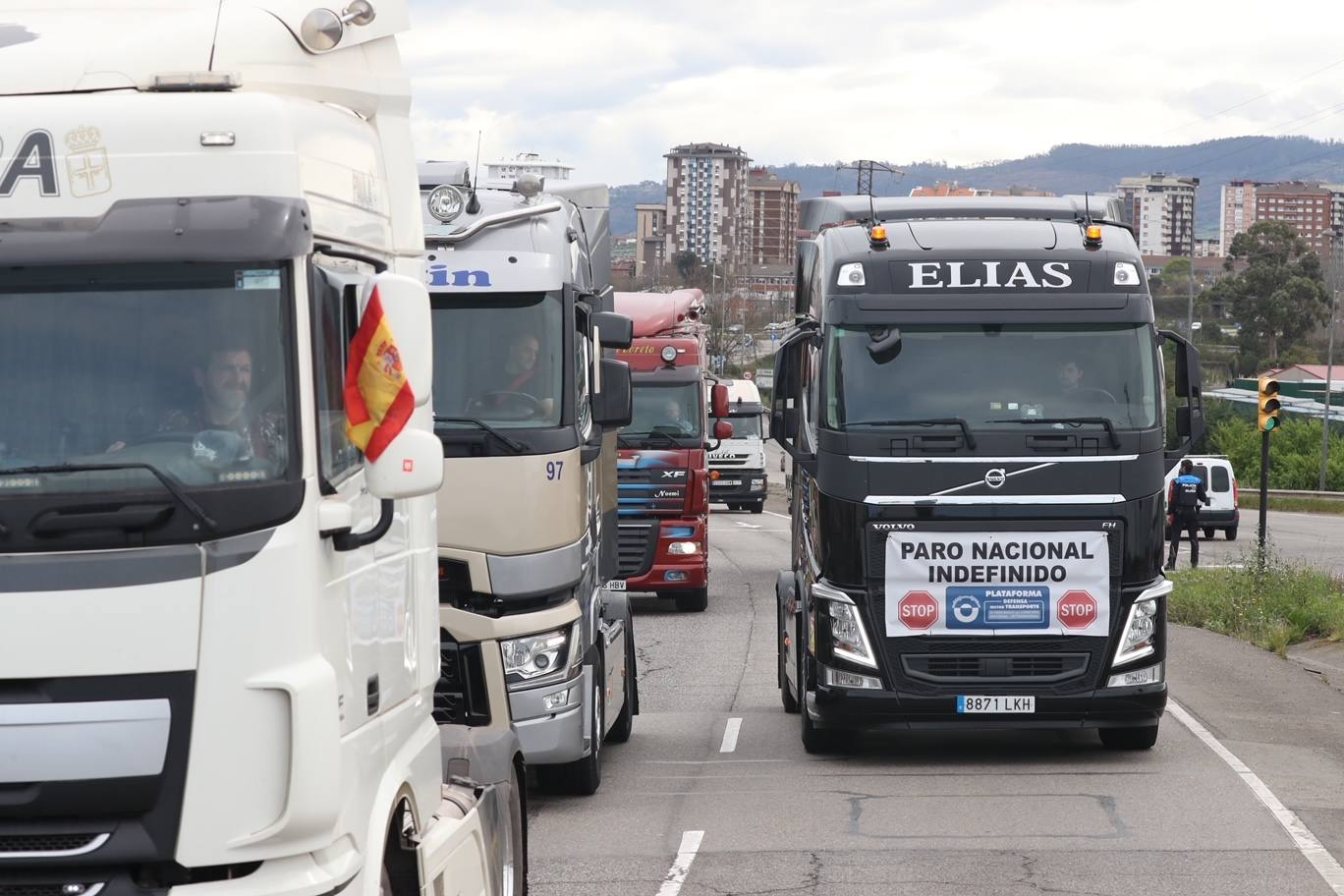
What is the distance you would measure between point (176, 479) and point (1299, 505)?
61.3m

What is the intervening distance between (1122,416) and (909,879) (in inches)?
163

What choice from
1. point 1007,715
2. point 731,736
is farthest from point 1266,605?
point 1007,715

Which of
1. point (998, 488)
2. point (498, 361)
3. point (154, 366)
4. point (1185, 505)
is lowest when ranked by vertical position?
point (1185, 505)

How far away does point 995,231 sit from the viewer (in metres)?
12.5

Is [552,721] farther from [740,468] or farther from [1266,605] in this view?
[740,468]

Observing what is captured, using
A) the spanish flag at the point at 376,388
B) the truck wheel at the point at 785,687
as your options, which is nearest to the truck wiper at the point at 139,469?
the spanish flag at the point at 376,388

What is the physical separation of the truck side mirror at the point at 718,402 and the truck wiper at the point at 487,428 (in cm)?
1556

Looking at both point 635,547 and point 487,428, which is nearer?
point 487,428

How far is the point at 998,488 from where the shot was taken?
11.9 metres

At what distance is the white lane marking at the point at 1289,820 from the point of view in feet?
29.0

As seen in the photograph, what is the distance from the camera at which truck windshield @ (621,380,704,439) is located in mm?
23062

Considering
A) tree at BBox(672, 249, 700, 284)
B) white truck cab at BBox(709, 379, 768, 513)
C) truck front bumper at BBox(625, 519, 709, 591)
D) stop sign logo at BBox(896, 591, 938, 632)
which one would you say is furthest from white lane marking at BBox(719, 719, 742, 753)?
tree at BBox(672, 249, 700, 284)

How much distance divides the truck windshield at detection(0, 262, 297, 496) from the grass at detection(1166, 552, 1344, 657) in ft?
55.2

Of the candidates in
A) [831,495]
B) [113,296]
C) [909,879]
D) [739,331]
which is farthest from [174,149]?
[739,331]
